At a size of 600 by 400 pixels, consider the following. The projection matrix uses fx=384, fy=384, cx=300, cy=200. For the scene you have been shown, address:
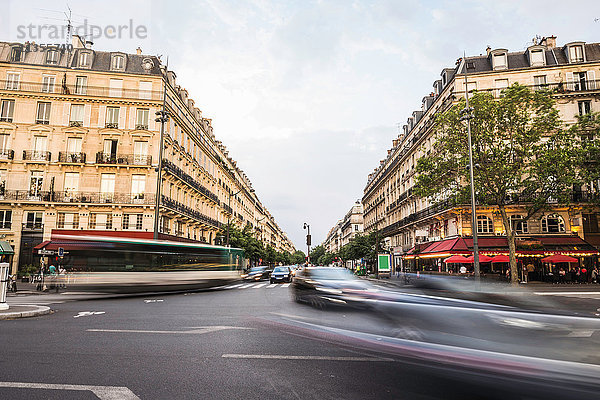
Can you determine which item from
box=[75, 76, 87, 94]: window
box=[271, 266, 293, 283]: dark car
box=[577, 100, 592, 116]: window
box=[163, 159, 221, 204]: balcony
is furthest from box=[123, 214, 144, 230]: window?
box=[577, 100, 592, 116]: window

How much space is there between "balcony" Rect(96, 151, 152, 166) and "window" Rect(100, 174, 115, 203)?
121cm

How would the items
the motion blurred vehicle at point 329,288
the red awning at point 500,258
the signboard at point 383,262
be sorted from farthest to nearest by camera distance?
the signboard at point 383,262 → the red awning at point 500,258 → the motion blurred vehicle at point 329,288

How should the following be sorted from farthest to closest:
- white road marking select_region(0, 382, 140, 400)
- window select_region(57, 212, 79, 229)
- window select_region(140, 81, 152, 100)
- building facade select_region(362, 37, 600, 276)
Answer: window select_region(140, 81, 152, 100)
window select_region(57, 212, 79, 229)
building facade select_region(362, 37, 600, 276)
white road marking select_region(0, 382, 140, 400)

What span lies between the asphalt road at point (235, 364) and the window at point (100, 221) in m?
24.8

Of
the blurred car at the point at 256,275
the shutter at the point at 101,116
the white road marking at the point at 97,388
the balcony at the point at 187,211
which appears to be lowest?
the blurred car at the point at 256,275

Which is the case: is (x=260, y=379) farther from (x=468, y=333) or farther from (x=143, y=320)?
(x=143, y=320)

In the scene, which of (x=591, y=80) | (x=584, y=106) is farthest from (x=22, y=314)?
(x=591, y=80)

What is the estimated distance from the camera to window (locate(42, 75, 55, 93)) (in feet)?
108

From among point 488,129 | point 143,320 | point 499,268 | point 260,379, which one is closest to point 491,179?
point 488,129

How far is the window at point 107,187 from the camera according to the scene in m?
32.0

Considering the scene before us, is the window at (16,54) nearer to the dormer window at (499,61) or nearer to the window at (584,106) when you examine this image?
the dormer window at (499,61)

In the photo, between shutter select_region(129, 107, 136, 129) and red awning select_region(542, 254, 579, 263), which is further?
shutter select_region(129, 107, 136, 129)

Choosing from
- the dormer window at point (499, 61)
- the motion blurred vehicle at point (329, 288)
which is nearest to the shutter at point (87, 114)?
the motion blurred vehicle at point (329, 288)

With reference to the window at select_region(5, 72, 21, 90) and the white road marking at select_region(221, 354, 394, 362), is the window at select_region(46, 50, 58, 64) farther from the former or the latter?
the white road marking at select_region(221, 354, 394, 362)
